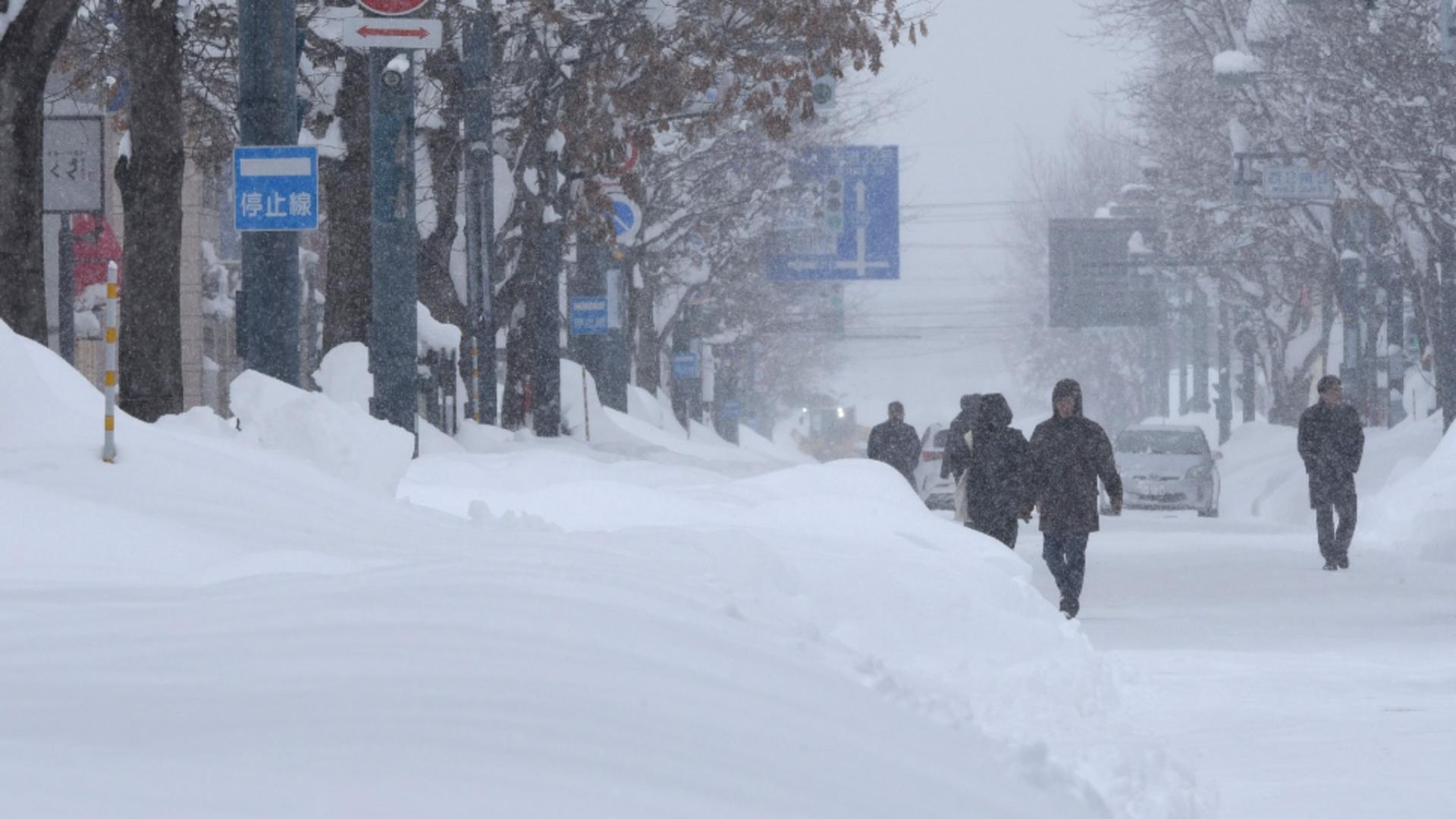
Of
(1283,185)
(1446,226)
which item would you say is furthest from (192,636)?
(1283,185)

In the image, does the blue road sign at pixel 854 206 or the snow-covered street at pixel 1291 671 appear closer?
the snow-covered street at pixel 1291 671

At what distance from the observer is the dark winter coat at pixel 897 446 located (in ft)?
73.3

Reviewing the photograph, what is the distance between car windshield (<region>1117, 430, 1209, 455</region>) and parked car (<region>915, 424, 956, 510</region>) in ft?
10.6

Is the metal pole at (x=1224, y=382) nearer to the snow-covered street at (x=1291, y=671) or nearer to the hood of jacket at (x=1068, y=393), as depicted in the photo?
the snow-covered street at (x=1291, y=671)

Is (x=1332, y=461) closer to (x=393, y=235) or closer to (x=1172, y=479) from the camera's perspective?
(x=393, y=235)

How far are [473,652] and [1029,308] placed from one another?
96.1 meters

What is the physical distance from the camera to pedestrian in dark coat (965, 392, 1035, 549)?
15008mm

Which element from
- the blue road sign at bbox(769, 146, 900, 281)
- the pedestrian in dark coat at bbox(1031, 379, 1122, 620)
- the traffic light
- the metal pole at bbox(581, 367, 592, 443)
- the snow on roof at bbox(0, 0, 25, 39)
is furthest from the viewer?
the blue road sign at bbox(769, 146, 900, 281)

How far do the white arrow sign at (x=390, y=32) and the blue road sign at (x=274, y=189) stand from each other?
2017mm

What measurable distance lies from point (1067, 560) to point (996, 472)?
1496mm

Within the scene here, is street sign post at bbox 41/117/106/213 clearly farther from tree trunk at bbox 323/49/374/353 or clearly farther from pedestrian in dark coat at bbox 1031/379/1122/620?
pedestrian in dark coat at bbox 1031/379/1122/620

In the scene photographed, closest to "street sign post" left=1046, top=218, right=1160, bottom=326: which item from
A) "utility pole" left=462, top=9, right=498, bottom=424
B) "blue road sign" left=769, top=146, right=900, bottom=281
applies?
"blue road sign" left=769, top=146, right=900, bottom=281

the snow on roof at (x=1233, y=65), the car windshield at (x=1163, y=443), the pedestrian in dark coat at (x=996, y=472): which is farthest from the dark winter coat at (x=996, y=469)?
the car windshield at (x=1163, y=443)

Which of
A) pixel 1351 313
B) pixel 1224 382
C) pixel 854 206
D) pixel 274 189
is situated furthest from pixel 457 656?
pixel 1224 382
